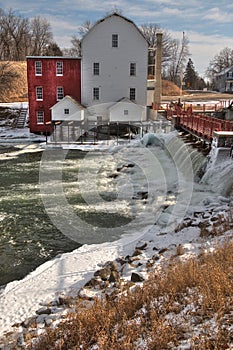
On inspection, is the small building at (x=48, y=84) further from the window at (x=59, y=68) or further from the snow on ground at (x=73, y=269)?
the snow on ground at (x=73, y=269)

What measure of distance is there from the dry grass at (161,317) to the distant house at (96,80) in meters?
30.0

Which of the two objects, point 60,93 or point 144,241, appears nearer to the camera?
point 144,241

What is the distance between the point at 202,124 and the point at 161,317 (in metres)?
16.9

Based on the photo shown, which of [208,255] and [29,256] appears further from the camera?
[29,256]

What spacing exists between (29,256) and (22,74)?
5773 centimetres

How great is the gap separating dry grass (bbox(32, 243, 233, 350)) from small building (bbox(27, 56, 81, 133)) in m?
31.8

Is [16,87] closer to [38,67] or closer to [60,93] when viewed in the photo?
[38,67]

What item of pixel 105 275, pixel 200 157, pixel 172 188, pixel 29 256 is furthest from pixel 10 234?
pixel 200 157

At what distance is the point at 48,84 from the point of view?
122 ft

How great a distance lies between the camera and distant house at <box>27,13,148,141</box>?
119ft

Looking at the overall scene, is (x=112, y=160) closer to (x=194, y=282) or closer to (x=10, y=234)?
(x=10, y=234)

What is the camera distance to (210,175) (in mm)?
16438

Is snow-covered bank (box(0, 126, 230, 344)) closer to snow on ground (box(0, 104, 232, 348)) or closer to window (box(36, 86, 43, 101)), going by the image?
snow on ground (box(0, 104, 232, 348))

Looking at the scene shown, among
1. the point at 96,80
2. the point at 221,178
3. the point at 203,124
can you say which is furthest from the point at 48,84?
the point at 221,178
